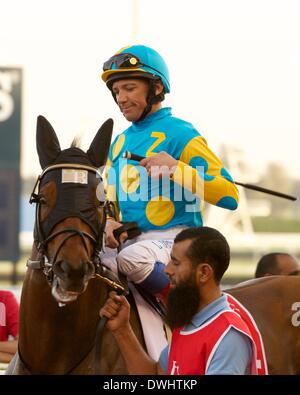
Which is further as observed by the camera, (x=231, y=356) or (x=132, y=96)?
(x=132, y=96)

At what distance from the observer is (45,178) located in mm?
3848

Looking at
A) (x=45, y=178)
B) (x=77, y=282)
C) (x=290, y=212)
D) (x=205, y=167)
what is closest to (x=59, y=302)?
(x=77, y=282)

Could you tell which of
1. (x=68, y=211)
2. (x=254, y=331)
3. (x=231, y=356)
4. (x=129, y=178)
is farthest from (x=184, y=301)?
(x=129, y=178)

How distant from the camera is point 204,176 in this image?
4.15 meters

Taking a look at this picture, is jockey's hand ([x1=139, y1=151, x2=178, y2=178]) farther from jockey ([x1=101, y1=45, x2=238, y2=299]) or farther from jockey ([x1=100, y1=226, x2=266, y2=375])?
jockey ([x1=100, y1=226, x2=266, y2=375])

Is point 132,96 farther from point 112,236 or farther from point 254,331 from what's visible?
point 254,331

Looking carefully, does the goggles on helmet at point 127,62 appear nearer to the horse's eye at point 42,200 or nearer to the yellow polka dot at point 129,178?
the yellow polka dot at point 129,178

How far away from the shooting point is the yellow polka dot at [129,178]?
4328 millimetres

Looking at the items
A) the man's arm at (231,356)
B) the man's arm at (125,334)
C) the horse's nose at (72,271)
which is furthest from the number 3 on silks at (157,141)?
the man's arm at (231,356)

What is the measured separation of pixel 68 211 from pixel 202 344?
858 mm

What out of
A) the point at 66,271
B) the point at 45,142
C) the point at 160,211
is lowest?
the point at 66,271

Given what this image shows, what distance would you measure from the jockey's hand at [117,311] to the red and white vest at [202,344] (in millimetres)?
258

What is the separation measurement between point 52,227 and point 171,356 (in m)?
0.75

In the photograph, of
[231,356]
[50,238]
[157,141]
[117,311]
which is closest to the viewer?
[231,356]
